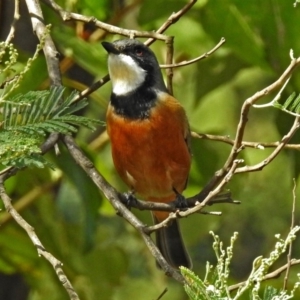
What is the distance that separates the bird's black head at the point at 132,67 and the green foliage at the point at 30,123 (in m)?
1.51

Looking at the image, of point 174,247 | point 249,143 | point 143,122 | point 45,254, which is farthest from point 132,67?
point 45,254

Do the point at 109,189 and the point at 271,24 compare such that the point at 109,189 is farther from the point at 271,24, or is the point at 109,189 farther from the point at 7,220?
the point at 7,220

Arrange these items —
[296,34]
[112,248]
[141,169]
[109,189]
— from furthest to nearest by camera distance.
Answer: [112,248] < [141,169] < [296,34] < [109,189]

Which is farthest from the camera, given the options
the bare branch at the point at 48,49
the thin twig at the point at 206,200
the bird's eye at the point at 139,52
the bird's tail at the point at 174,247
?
the bird's tail at the point at 174,247

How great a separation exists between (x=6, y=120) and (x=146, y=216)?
2569 mm

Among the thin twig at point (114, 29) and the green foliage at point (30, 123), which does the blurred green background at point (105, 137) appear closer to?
the green foliage at point (30, 123)

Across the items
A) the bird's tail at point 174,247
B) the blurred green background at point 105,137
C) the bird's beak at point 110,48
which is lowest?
the bird's tail at point 174,247

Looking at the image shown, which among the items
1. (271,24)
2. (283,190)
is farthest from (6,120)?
(283,190)

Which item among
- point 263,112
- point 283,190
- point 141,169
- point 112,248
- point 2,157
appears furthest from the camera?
point 263,112

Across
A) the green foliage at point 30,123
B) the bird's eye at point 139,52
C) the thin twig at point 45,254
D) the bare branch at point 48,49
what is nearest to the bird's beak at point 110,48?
the bird's eye at point 139,52

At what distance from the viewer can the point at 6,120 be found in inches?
81.5

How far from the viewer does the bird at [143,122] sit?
12.5 ft

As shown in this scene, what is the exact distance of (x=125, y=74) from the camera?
386cm

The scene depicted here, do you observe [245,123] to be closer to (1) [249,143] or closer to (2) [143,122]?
(1) [249,143]
